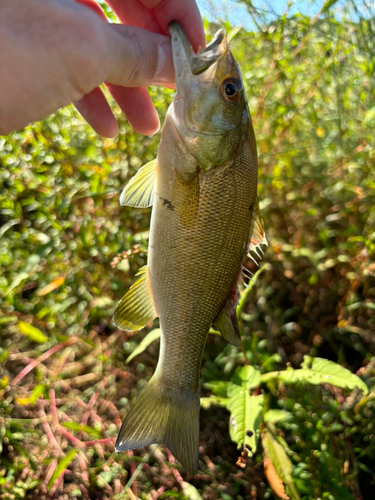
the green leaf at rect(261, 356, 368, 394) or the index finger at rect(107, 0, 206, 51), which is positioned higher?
the index finger at rect(107, 0, 206, 51)

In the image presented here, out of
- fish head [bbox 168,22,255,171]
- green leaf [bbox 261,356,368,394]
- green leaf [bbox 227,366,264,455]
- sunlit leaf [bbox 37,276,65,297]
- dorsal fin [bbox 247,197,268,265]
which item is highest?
fish head [bbox 168,22,255,171]

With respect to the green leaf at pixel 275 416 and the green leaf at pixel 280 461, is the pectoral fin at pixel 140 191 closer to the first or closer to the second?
the green leaf at pixel 275 416

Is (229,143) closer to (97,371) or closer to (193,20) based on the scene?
(193,20)

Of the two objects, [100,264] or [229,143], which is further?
[100,264]

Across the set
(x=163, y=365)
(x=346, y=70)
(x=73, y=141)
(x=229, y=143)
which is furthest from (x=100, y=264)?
(x=346, y=70)

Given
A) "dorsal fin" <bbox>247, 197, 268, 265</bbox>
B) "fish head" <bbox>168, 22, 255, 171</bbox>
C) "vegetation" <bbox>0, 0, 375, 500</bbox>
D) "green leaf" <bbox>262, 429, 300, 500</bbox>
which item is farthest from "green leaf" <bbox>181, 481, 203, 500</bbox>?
"fish head" <bbox>168, 22, 255, 171</bbox>

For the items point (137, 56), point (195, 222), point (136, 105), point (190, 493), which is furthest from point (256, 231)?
point (190, 493)

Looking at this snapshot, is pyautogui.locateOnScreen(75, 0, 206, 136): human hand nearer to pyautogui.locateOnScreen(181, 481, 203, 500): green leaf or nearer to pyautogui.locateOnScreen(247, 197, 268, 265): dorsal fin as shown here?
pyautogui.locateOnScreen(247, 197, 268, 265): dorsal fin

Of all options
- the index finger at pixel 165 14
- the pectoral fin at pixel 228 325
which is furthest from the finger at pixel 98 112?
the pectoral fin at pixel 228 325
